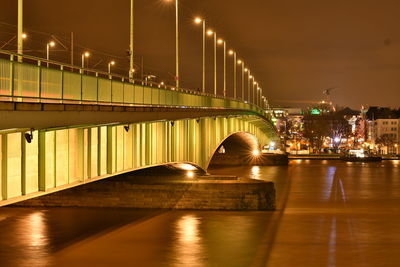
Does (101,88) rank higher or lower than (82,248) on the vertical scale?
higher

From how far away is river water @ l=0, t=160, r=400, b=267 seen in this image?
28.4m

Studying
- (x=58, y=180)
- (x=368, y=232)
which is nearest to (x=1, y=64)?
(x=58, y=180)

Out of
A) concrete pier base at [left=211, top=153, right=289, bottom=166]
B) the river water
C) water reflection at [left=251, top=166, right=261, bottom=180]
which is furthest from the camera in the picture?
concrete pier base at [left=211, top=153, right=289, bottom=166]

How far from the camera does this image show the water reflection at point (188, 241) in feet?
92.3

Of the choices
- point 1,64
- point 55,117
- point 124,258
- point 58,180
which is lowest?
point 124,258

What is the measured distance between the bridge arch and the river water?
3533 mm

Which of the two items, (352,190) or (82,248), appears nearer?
(82,248)

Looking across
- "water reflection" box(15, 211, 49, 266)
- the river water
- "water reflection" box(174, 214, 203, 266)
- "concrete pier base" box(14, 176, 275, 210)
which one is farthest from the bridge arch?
"water reflection" box(15, 211, 49, 266)

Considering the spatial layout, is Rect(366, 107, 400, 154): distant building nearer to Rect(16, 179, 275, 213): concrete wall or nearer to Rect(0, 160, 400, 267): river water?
Rect(0, 160, 400, 267): river water

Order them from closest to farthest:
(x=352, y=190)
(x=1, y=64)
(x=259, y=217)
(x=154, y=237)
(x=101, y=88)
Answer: (x=1, y=64), (x=101, y=88), (x=154, y=237), (x=259, y=217), (x=352, y=190)

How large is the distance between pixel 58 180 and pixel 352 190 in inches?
1603

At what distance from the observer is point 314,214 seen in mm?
41625

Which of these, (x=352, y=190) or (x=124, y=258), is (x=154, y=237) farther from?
(x=352, y=190)

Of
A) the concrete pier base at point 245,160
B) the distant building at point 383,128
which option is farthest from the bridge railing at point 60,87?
the distant building at point 383,128
